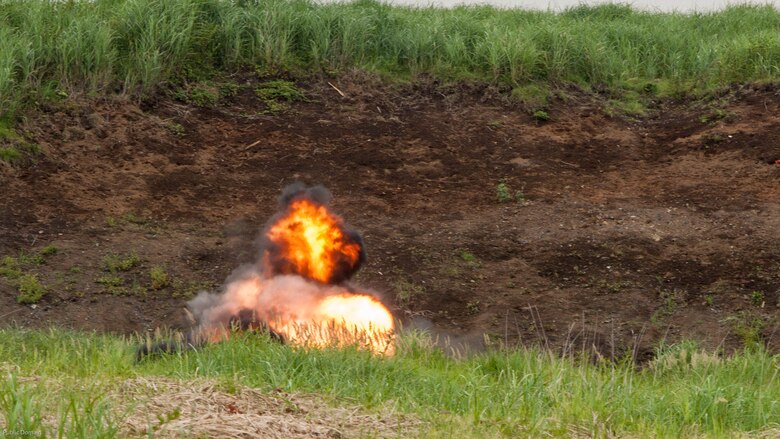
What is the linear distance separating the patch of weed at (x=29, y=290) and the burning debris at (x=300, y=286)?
1.32 meters

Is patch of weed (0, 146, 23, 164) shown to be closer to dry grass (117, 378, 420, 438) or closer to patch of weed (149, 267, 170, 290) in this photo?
patch of weed (149, 267, 170, 290)

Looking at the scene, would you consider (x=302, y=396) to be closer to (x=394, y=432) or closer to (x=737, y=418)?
(x=394, y=432)

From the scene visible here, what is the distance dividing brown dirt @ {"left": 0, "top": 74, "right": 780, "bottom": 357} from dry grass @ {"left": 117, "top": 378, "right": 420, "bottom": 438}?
395cm

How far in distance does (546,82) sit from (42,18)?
686 centimetres

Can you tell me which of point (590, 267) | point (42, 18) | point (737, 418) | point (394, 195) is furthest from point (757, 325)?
point (42, 18)

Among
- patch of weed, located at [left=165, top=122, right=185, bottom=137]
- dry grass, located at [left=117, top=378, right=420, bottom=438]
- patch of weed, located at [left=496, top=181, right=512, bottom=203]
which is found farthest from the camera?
patch of weed, located at [left=165, top=122, right=185, bottom=137]

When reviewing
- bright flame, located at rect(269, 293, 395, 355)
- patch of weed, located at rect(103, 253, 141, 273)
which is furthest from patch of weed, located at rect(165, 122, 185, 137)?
bright flame, located at rect(269, 293, 395, 355)

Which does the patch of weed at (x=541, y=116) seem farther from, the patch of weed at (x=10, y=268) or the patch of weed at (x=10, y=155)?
the patch of weed at (x=10, y=268)

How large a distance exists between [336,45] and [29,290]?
674 cm

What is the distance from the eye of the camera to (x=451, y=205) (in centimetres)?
1157

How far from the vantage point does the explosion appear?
320 inches

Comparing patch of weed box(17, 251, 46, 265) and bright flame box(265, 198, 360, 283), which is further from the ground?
bright flame box(265, 198, 360, 283)

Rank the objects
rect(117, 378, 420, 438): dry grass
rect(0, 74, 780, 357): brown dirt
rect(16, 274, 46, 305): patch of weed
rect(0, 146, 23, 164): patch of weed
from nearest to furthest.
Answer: rect(117, 378, 420, 438): dry grass, rect(16, 274, 46, 305): patch of weed, rect(0, 74, 780, 357): brown dirt, rect(0, 146, 23, 164): patch of weed

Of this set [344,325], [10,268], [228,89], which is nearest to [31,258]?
[10,268]
